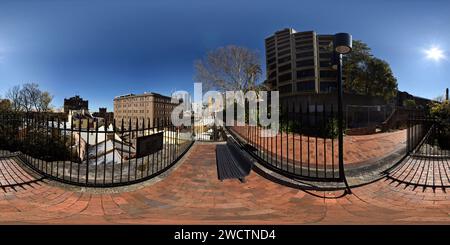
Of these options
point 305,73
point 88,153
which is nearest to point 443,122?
point 88,153

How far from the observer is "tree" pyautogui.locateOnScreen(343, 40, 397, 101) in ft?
74.2

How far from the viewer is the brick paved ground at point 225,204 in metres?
3.11

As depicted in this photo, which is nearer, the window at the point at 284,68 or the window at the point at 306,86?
the window at the point at 284,68

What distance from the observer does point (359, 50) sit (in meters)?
22.5

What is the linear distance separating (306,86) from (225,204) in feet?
121

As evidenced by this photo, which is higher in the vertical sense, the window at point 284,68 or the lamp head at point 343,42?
the window at point 284,68

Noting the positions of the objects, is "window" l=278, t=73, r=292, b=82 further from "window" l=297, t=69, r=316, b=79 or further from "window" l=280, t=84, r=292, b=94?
"window" l=297, t=69, r=316, b=79

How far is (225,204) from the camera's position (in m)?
3.67

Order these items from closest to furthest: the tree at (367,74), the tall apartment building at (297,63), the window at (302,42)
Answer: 1. the tree at (367,74)
2. the tall apartment building at (297,63)
3. the window at (302,42)

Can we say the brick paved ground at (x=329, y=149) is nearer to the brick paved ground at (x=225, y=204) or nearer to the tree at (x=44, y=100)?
the brick paved ground at (x=225, y=204)

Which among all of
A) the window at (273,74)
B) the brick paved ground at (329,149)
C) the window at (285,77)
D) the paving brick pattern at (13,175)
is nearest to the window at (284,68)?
the window at (285,77)

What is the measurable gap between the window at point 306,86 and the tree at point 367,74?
43.3ft

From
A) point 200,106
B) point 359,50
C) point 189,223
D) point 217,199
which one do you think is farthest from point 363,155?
point 359,50

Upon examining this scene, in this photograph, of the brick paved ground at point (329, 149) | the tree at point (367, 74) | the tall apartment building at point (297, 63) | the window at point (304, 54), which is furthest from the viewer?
the window at point (304, 54)
